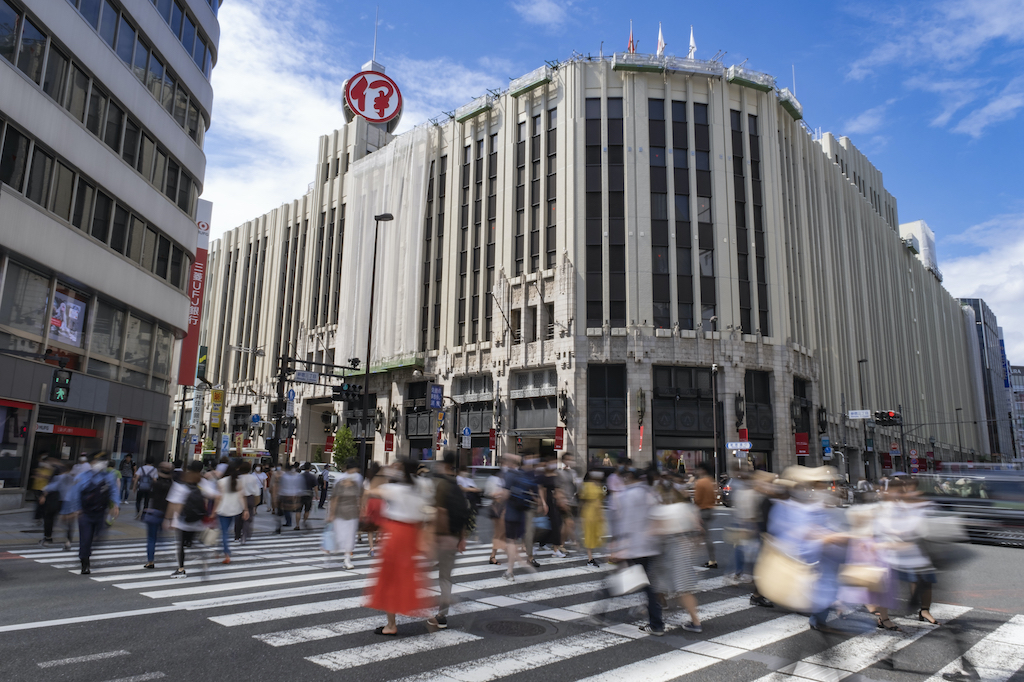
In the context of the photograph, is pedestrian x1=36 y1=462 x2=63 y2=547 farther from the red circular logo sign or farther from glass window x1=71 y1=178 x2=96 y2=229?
the red circular logo sign

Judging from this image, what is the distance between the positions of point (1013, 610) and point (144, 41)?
31975mm

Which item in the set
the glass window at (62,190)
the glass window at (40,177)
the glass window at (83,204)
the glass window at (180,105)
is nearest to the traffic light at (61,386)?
the glass window at (40,177)

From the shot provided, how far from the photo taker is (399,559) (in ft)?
22.8

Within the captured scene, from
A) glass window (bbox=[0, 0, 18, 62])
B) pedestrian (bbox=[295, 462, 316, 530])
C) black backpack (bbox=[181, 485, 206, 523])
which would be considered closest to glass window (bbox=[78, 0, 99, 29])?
glass window (bbox=[0, 0, 18, 62])

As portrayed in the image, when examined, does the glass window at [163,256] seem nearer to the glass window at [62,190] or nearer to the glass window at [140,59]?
the glass window at [62,190]

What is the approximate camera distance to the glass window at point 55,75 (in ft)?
67.4

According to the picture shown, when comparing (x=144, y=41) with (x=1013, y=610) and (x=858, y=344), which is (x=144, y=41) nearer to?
(x=1013, y=610)

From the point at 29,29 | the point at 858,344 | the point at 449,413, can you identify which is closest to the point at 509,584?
the point at 29,29

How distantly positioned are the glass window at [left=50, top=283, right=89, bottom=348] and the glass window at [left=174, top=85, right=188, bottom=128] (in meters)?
10.6

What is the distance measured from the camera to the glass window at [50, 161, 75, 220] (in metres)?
21.1

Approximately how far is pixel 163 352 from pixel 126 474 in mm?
6379

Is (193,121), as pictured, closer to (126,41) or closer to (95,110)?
(126,41)

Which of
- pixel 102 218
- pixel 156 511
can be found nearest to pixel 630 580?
pixel 156 511

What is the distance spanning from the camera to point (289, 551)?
1411cm
